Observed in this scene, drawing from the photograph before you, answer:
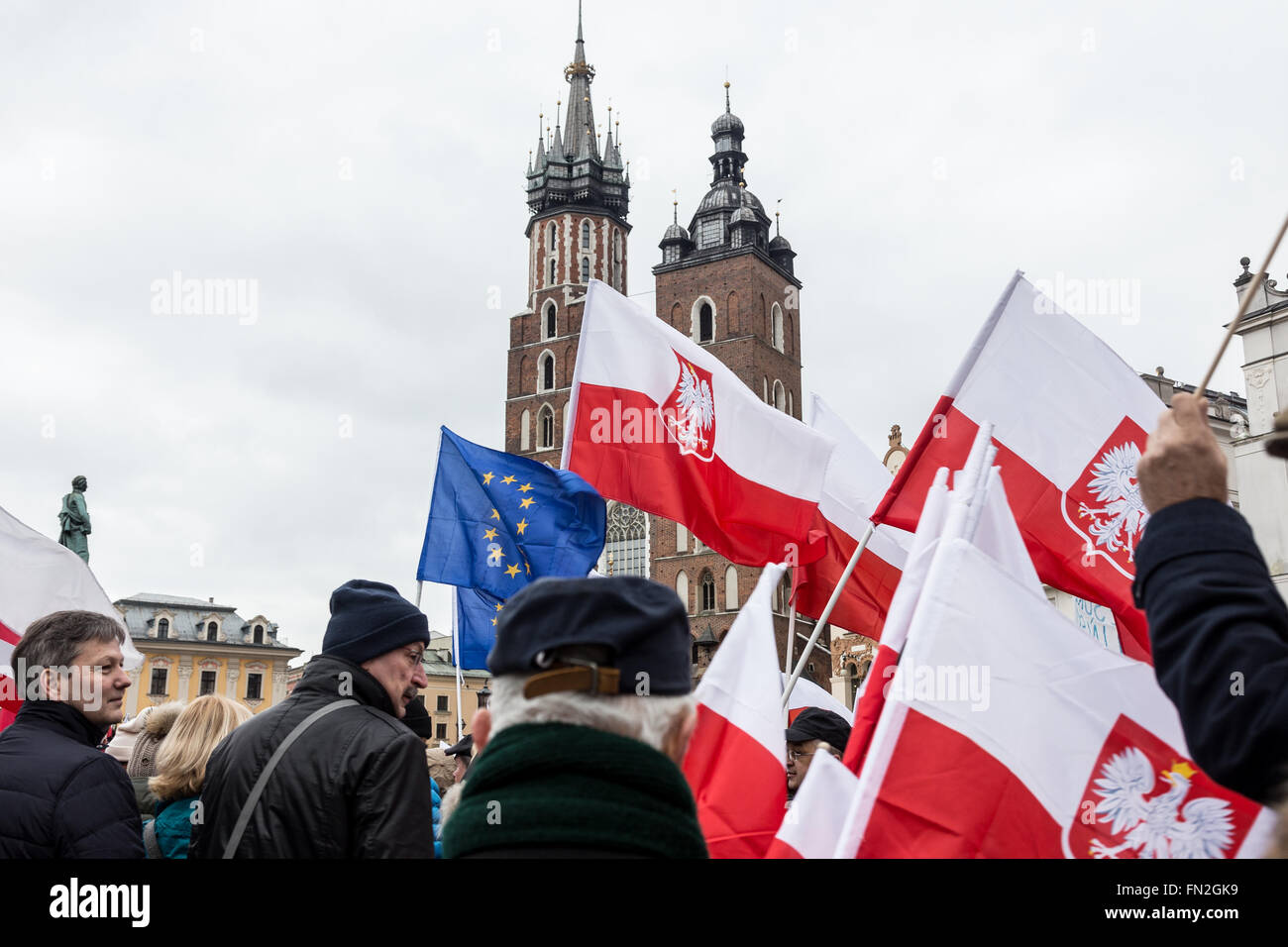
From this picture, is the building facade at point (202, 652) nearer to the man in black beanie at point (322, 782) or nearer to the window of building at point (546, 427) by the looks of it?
the window of building at point (546, 427)

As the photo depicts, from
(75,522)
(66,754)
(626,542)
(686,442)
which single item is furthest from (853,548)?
(626,542)

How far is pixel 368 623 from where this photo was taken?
11.0ft

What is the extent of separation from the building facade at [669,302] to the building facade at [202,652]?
49.8 ft

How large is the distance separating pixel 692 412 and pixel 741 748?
10.5 ft

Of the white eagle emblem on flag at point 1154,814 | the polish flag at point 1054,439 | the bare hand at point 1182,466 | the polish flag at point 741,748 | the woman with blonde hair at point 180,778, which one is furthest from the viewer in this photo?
the polish flag at point 1054,439

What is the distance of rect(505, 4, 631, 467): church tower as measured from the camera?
53.5m

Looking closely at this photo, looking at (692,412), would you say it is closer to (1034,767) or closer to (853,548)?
(853,548)

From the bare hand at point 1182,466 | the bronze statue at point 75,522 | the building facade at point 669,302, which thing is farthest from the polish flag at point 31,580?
the building facade at point 669,302

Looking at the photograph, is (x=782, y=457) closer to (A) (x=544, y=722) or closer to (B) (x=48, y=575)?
(B) (x=48, y=575)

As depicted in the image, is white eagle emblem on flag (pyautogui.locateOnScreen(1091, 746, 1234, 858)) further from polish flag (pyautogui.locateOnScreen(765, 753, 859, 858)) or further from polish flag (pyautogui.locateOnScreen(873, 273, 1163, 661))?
polish flag (pyautogui.locateOnScreen(873, 273, 1163, 661))

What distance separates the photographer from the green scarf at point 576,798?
4.97 feet

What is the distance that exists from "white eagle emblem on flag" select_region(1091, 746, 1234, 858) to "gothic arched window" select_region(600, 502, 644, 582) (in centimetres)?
4658

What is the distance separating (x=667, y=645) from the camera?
1.71 metres
